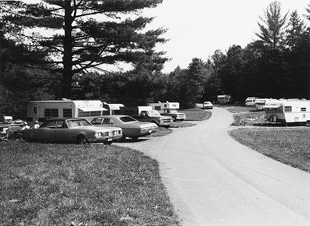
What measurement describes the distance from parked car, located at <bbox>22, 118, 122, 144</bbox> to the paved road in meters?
3.07

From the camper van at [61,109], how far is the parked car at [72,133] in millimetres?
4804

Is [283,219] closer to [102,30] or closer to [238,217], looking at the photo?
[238,217]

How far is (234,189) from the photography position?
25.4 feet

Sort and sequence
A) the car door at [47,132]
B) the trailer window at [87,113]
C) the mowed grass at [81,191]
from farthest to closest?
the trailer window at [87,113] → the car door at [47,132] → the mowed grass at [81,191]

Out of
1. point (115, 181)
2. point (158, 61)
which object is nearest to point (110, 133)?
point (115, 181)

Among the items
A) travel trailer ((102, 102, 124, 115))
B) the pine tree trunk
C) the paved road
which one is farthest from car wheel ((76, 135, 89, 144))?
the pine tree trunk

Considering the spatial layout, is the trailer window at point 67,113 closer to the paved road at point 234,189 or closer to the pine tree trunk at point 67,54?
the pine tree trunk at point 67,54

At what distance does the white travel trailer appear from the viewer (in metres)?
30.4

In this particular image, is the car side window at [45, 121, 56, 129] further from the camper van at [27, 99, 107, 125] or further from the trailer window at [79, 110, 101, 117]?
the trailer window at [79, 110, 101, 117]

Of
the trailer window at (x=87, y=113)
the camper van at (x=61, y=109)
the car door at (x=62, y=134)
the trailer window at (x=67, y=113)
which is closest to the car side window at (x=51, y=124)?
the car door at (x=62, y=134)

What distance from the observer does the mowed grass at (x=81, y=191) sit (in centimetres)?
531

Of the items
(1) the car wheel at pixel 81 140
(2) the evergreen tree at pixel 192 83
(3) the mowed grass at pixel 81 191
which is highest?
(2) the evergreen tree at pixel 192 83

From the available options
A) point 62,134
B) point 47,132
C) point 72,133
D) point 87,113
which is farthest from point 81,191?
point 87,113

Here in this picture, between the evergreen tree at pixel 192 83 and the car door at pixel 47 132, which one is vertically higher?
the evergreen tree at pixel 192 83
